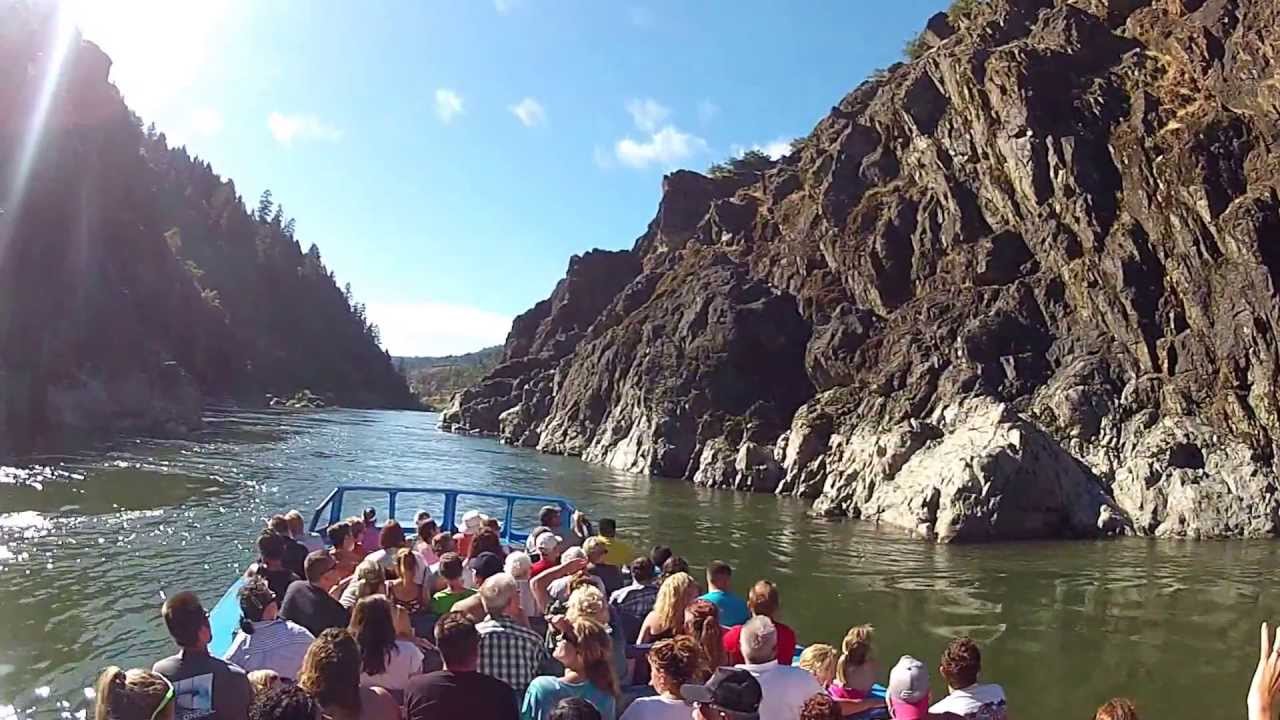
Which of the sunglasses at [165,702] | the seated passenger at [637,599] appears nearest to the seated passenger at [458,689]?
the sunglasses at [165,702]

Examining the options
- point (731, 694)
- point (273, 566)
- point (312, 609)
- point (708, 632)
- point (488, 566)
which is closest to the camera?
point (731, 694)

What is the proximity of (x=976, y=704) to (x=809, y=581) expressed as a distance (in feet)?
53.3

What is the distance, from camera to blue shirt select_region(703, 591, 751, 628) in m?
8.87

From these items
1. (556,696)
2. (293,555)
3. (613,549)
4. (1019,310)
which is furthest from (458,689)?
(1019,310)

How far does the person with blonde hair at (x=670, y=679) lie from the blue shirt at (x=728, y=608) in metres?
3.04

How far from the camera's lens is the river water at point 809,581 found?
46.4 ft

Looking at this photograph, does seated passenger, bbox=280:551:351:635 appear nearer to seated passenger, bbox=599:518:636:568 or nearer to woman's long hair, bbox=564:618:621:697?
woman's long hair, bbox=564:618:621:697

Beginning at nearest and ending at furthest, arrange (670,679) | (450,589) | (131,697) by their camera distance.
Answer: (131,697), (670,679), (450,589)

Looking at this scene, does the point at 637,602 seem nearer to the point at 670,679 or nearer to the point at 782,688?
the point at 782,688

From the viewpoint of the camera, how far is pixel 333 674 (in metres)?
5.18

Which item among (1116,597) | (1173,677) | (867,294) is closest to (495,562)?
(1173,677)

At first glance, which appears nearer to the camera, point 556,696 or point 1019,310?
point 556,696

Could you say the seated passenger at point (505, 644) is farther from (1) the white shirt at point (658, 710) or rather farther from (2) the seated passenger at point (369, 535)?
(2) the seated passenger at point (369, 535)

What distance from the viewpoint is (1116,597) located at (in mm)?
21062
